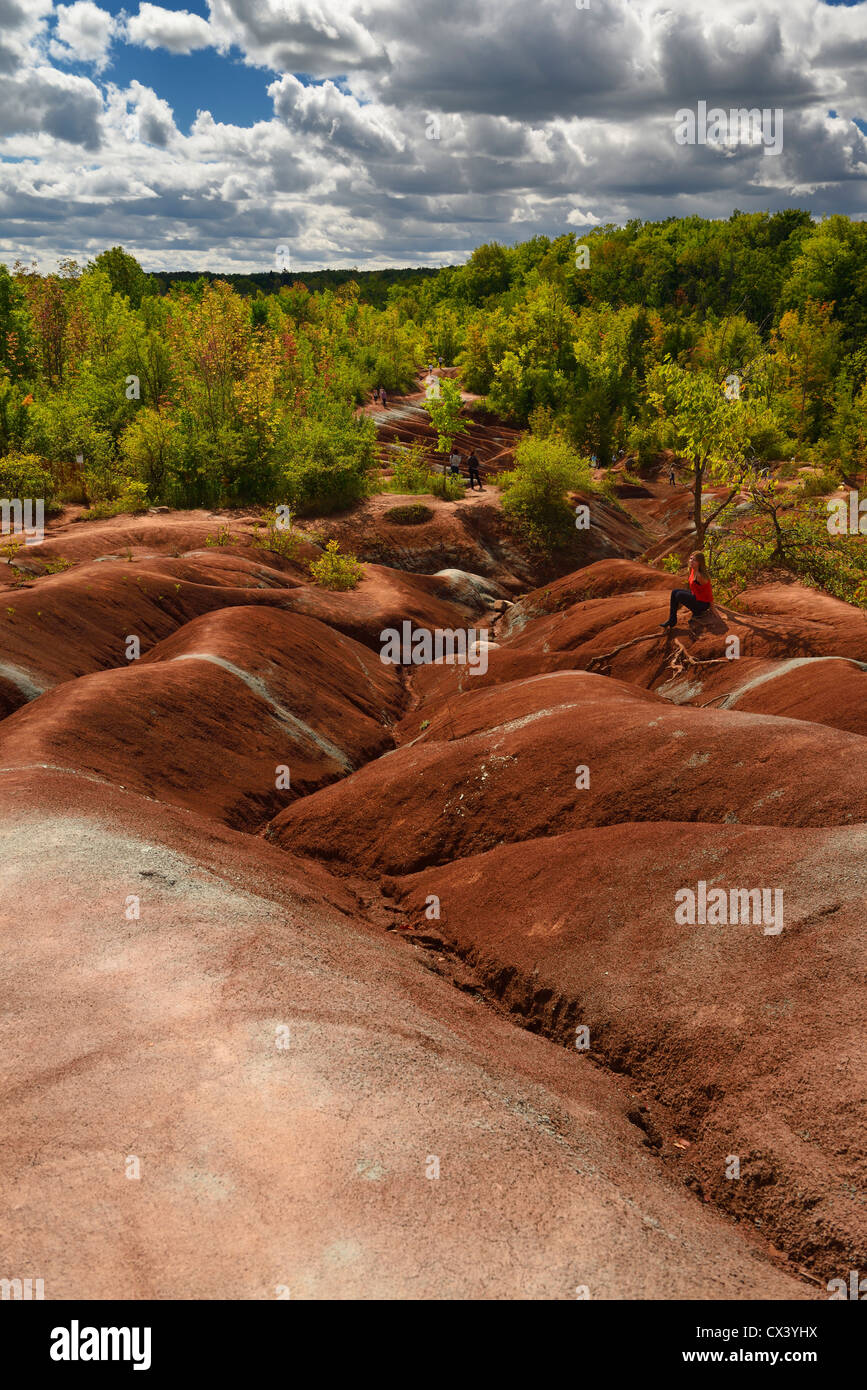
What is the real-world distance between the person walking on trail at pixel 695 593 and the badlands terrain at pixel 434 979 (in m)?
0.66

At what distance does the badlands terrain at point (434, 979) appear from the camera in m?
5.61

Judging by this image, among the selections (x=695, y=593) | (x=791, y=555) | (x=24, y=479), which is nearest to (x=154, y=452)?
(x=24, y=479)

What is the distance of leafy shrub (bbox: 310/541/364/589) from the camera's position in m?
34.7

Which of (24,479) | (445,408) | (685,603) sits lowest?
(685,603)

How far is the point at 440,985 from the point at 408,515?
3502 cm

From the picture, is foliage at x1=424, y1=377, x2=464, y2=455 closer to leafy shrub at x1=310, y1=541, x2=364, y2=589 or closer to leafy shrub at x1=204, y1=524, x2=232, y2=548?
leafy shrub at x1=310, y1=541, x2=364, y2=589

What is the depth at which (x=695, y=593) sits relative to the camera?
22203mm

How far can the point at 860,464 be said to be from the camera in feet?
173

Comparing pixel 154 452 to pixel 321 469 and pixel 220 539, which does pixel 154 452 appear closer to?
pixel 321 469

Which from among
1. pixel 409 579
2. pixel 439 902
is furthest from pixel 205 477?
pixel 439 902

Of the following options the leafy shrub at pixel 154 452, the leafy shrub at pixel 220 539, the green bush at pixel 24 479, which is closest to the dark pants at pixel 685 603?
the leafy shrub at pixel 220 539

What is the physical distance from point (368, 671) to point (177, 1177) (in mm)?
23145

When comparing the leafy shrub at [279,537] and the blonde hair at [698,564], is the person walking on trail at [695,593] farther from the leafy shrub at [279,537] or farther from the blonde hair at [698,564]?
the leafy shrub at [279,537]

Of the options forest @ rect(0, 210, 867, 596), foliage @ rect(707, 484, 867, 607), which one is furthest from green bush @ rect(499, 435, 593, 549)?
foliage @ rect(707, 484, 867, 607)
